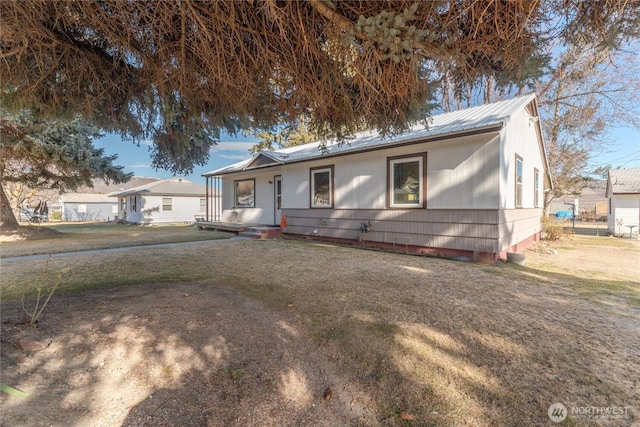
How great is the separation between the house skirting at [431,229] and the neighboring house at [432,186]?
0.03m

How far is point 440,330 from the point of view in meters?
3.25

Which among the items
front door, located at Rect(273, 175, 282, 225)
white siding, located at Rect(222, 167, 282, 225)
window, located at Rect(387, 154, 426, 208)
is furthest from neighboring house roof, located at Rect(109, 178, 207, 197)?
window, located at Rect(387, 154, 426, 208)

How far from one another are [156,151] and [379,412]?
5222 mm

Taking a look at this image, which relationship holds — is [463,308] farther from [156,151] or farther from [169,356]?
[156,151]

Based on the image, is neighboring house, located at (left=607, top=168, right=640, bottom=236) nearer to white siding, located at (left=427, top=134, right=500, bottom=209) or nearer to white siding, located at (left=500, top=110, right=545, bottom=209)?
white siding, located at (left=500, top=110, right=545, bottom=209)

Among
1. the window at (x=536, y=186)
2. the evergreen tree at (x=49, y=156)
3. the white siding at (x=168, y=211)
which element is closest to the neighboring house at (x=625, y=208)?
the window at (x=536, y=186)

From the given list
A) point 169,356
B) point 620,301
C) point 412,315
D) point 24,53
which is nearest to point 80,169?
point 24,53

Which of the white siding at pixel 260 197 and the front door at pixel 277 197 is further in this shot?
the white siding at pixel 260 197

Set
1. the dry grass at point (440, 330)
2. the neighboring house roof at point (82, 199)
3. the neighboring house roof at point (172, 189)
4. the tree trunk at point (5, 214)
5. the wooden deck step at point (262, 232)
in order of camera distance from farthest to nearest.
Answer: the neighboring house roof at point (82, 199), the neighboring house roof at point (172, 189), the tree trunk at point (5, 214), the wooden deck step at point (262, 232), the dry grass at point (440, 330)

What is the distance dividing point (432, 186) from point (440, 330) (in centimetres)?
542

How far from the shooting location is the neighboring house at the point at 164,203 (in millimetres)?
24625

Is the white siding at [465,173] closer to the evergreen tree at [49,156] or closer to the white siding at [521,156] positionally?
the white siding at [521,156]

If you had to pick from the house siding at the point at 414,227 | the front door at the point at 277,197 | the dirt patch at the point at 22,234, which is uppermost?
the front door at the point at 277,197

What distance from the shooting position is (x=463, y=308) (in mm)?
3904
